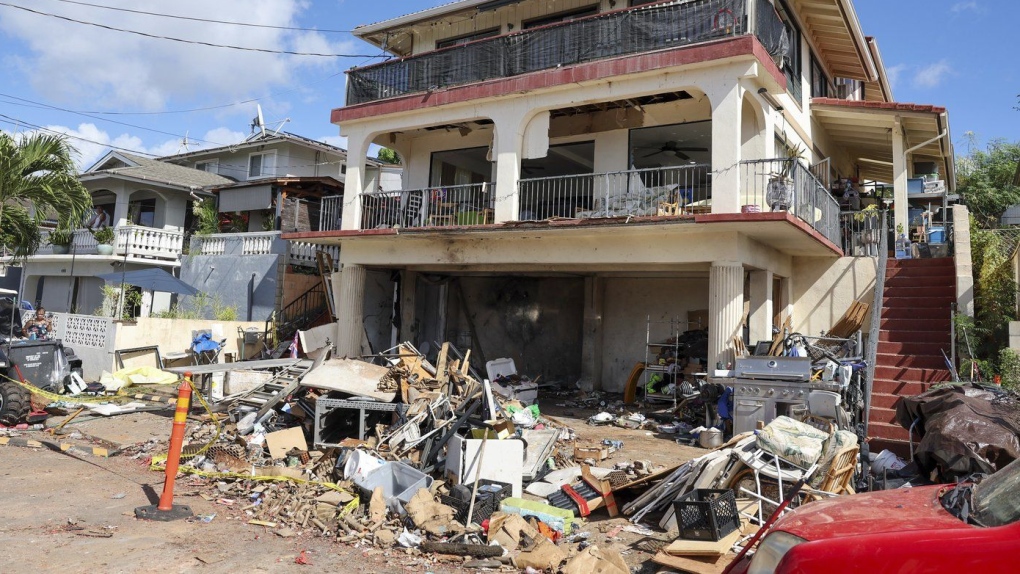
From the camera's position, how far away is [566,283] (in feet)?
58.9

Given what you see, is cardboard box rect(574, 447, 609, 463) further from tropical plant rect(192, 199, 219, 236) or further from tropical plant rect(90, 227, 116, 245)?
tropical plant rect(90, 227, 116, 245)

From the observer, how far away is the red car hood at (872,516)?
9.68ft

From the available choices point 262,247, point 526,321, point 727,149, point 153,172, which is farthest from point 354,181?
point 153,172

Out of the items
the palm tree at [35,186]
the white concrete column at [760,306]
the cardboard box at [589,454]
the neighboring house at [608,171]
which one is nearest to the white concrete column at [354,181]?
the neighboring house at [608,171]

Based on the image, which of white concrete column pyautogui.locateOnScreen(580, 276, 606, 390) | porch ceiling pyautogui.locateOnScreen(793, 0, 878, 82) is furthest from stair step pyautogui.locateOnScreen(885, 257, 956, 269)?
white concrete column pyautogui.locateOnScreen(580, 276, 606, 390)

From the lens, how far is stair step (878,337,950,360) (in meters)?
11.3

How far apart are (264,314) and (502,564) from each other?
620 inches

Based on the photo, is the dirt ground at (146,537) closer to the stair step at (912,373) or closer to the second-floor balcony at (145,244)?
the stair step at (912,373)

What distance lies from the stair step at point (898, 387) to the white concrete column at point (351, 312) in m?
11.0

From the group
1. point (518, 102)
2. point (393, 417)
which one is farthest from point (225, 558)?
point (518, 102)

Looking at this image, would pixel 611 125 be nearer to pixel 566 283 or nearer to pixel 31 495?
pixel 566 283

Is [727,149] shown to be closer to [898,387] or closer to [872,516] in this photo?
[898,387]

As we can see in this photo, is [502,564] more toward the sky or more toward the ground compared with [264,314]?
more toward the ground

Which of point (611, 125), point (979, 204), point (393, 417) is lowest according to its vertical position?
point (393, 417)
